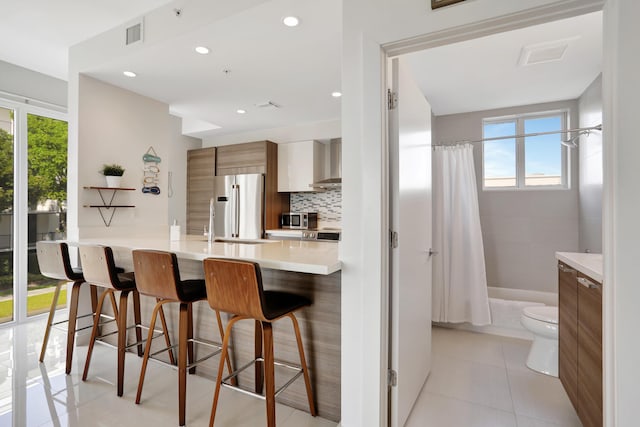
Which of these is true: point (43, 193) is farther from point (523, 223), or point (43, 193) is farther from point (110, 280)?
point (523, 223)

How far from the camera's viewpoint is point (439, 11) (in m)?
1.42

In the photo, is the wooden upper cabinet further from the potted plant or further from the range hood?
the potted plant

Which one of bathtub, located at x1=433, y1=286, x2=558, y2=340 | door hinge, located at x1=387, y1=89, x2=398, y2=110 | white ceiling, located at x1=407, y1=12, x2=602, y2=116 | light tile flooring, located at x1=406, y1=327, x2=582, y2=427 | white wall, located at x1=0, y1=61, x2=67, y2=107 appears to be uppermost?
white wall, located at x1=0, y1=61, x2=67, y2=107

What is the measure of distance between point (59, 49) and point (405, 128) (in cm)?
323

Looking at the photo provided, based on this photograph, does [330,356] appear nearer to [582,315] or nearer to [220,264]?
[220,264]

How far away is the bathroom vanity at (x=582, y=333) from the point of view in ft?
4.70

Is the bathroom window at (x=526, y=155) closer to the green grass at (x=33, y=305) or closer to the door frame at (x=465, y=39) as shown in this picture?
the door frame at (x=465, y=39)

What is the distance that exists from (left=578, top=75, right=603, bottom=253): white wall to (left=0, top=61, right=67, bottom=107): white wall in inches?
215

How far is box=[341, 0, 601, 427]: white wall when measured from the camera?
1.55 meters

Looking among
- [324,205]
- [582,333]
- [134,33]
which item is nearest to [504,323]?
[582,333]

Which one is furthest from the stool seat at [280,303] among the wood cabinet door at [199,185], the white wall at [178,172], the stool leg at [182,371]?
the white wall at [178,172]

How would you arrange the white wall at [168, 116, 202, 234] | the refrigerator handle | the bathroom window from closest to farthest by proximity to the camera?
the bathroom window → the refrigerator handle → the white wall at [168, 116, 202, 234]

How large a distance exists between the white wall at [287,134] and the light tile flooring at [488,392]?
3.01 meters

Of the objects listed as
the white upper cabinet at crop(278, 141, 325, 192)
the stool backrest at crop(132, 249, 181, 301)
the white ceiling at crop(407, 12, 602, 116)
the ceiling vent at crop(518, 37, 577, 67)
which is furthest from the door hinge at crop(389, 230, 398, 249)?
the white upper cabinet at crop(278, 141, 325, 192)
